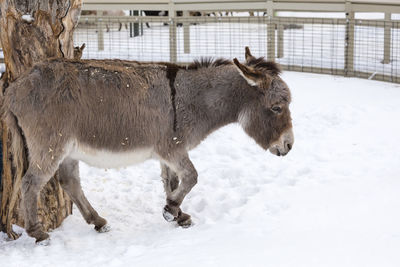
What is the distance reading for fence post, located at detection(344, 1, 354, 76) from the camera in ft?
37.1

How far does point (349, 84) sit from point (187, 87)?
5.81 meters

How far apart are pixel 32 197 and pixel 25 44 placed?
126 centimetres

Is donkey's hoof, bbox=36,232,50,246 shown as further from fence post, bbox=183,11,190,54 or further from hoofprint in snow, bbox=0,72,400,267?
fence post, bbox=183,11,190,54

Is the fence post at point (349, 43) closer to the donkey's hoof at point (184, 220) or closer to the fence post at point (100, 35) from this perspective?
the fence post at point (100, 35)

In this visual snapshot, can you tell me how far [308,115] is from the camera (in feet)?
29.6

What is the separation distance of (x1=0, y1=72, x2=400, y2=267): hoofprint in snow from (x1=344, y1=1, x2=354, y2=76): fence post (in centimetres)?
266

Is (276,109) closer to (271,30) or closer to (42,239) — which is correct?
(42,239)

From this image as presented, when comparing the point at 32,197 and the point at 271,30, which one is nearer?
the point at 32,197

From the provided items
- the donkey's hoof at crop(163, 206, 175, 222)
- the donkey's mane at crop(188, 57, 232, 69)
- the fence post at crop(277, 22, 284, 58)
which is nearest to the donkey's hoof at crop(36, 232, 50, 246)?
the donkey's hoof at crop(163, 206, 175, 222)

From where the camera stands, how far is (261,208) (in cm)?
596

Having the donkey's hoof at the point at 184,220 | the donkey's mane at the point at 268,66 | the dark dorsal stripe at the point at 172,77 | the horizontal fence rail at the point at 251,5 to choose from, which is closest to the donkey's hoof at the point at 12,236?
the donkey's hoof at the point at 184,220

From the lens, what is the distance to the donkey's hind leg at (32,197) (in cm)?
527

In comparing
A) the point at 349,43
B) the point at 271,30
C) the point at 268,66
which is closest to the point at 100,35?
the point at 271,30

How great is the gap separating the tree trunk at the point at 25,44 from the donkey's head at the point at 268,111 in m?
1.58
